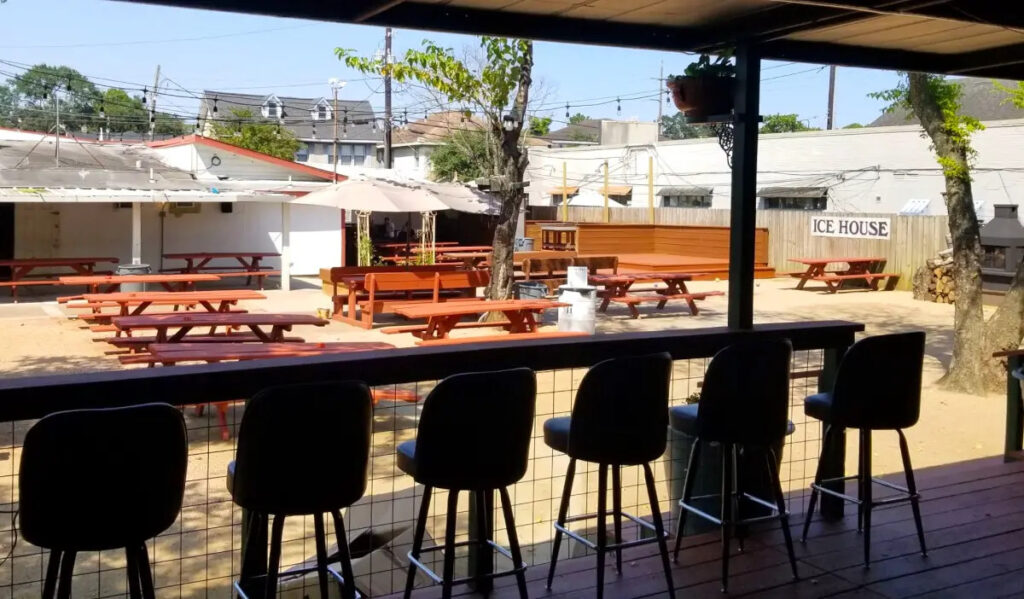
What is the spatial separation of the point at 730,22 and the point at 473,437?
243 cm

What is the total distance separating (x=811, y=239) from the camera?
81.6 feet

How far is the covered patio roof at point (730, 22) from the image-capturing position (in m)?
3.87

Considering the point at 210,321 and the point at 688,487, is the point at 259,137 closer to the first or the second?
the point at 210,321

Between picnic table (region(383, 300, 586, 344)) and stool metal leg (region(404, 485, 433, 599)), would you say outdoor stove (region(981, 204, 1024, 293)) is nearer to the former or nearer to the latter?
picnic table (region(383, 300, 586, 344))

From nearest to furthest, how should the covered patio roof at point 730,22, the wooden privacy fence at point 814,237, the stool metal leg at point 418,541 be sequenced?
the stool metal leg at point 418,541 < the covered patio roof at point 730,22 < the wooden privacy fence at point 814,237

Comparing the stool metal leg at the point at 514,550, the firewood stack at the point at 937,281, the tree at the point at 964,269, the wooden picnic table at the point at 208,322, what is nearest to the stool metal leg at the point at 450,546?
the stool metal leg at the point at 514,550

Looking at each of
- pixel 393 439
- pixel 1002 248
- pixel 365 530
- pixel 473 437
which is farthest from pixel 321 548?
pixel 1002 248

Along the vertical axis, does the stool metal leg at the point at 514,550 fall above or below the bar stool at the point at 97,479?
below

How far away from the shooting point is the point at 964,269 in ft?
35.0

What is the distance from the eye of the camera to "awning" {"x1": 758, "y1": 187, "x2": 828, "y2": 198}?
28312 mm

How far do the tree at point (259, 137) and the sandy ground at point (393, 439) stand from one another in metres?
20.8

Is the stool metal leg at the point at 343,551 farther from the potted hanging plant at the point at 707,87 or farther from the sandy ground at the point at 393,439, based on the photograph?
the potted hanging plant at the point at 707,87

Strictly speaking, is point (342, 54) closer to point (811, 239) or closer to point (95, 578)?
point (95, 578)

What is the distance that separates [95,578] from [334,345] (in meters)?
4.82
